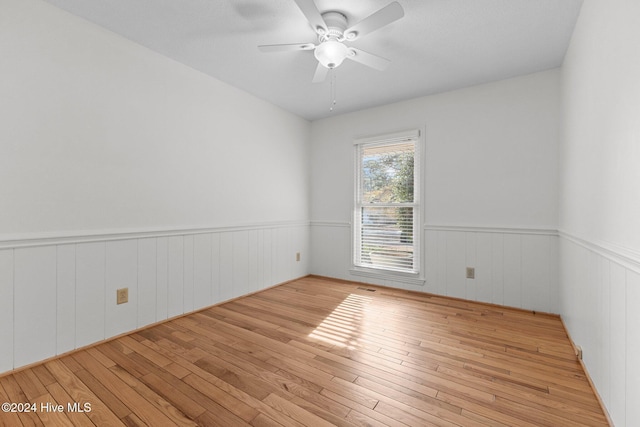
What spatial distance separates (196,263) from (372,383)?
198 cm

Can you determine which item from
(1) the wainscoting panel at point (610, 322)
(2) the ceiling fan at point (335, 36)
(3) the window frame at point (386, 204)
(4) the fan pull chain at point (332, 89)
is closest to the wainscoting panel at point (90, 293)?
(2) the ceiling fan at point (335, 36)

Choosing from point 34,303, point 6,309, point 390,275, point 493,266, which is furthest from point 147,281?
point 493,266

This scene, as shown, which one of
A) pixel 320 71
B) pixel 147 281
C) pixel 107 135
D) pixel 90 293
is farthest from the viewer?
pixel 147 281

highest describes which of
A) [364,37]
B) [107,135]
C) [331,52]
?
[364,37]

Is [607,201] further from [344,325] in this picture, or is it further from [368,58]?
[344,325]

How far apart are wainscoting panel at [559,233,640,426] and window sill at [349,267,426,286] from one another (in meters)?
1.54

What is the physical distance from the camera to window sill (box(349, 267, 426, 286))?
343cm

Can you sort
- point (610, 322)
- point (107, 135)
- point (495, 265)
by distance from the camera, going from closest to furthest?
point (610, 322), point (107, 135), point (495, 265)

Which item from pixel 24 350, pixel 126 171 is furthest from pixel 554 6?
pixel 24 350

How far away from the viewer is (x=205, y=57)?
253cm

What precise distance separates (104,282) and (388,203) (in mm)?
2985

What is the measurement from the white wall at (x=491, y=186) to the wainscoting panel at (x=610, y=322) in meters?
0.81

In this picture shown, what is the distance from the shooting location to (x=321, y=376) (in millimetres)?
1705

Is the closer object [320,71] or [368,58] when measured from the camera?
[368,58]
